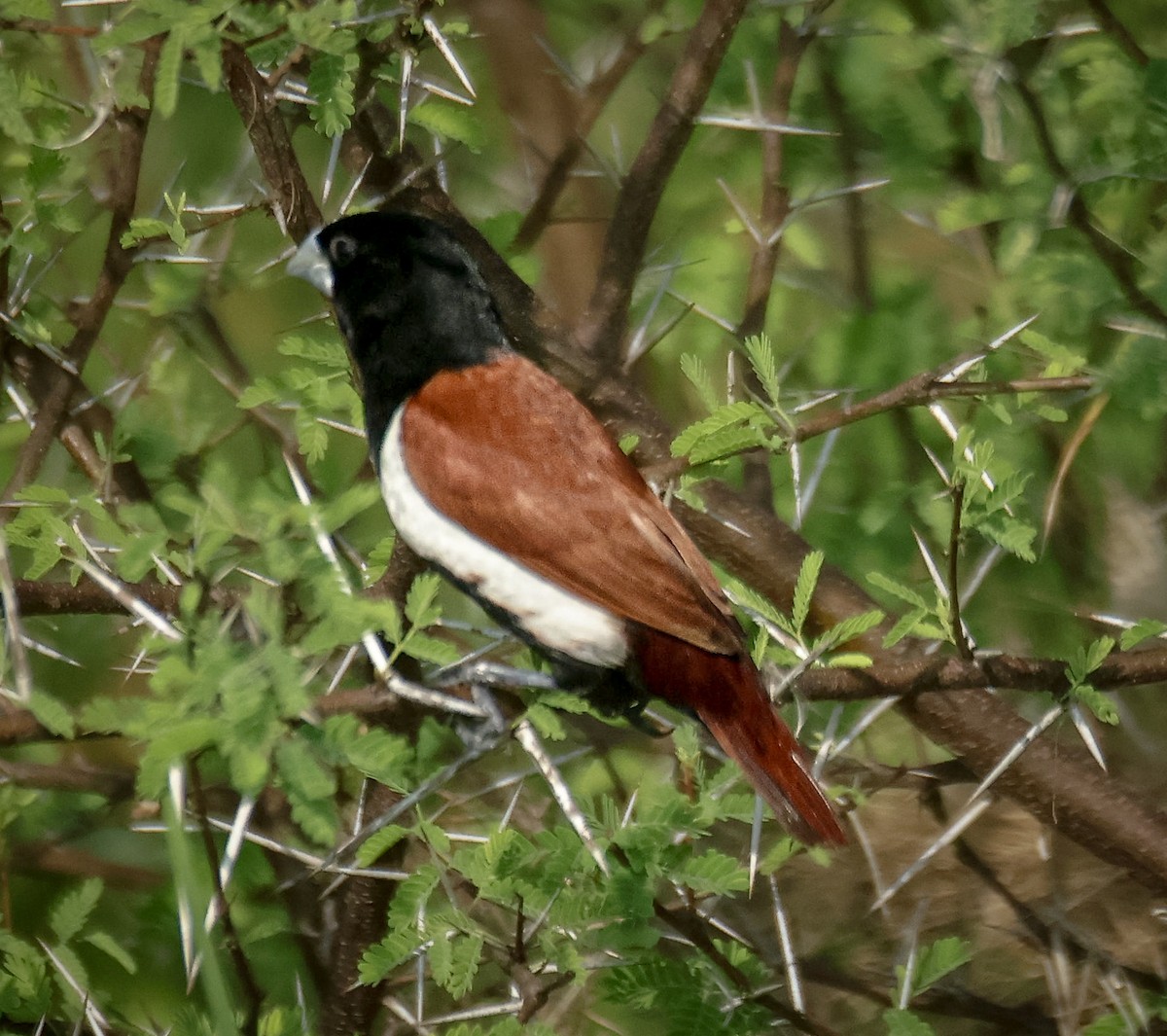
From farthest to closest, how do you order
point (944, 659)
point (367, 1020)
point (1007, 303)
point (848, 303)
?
point (848, 303)
point (1007, 303)
point (367, 1020)
point (944, 659)

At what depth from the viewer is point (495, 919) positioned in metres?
2.89

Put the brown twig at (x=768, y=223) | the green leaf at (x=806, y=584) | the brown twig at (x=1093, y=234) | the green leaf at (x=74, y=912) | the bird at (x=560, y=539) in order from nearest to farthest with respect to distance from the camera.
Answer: the green leaf at (x=806, y=584), the bird at (x=560, y=539), the green leaf at (x=74, y=912), the brown twig at (x=1093, y=234), the brown twig at (x=768, y=223)

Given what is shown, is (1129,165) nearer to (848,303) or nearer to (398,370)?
(848,303)

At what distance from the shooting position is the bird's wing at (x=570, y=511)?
2445 millimetres

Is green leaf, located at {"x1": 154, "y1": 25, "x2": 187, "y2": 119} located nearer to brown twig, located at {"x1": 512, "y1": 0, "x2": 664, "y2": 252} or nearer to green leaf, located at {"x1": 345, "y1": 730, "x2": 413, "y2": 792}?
green leaf, located at {"x1": 345, "y1": 730, "x2": 413, "y2": 792}

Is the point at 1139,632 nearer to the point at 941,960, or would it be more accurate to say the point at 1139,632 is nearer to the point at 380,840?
the point at 941,960

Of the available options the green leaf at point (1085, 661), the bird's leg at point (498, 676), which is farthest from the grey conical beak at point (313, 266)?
the green leaf at point (1085, 661)

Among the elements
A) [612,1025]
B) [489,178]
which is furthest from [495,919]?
[489,178]

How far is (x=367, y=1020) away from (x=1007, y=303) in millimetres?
2118

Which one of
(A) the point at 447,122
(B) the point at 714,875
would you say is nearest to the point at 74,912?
(B) the point at 714,875

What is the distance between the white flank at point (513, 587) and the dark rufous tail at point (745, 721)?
8 cm

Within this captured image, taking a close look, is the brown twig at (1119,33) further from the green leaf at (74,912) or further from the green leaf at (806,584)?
the green leaf at (74,912)

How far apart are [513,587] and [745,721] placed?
1.58 feet

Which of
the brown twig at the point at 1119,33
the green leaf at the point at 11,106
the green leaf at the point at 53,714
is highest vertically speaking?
the green leaf at the point at 11,106
